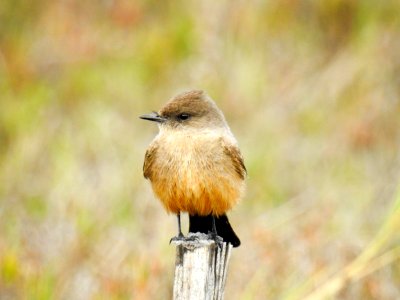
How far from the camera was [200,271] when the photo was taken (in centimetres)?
426

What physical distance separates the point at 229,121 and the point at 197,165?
4.08 metres

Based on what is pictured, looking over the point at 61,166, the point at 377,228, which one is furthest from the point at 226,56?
the point at 377,228

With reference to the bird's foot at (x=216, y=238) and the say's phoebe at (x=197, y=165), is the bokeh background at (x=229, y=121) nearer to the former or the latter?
the bird's foot at (x=216, y=238)

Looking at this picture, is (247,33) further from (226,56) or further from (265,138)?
(265,138)

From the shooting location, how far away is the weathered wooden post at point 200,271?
4.23 metres

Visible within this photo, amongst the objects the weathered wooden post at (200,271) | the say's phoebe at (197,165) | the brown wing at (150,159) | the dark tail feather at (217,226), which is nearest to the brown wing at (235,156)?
the say's phoebe at (197,165)

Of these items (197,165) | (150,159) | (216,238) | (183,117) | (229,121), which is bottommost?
(216,238)

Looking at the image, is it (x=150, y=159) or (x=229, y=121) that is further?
(x=229, y=121)

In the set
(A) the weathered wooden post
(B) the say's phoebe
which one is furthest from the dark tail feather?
(A) the weathered wooden post

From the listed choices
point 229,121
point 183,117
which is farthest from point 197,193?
point 229,121

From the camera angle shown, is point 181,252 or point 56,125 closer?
point 181,252

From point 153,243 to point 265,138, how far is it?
2419 mm

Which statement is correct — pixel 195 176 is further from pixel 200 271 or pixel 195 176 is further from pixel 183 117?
pixel 200 271

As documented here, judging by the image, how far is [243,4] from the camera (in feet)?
34.3
